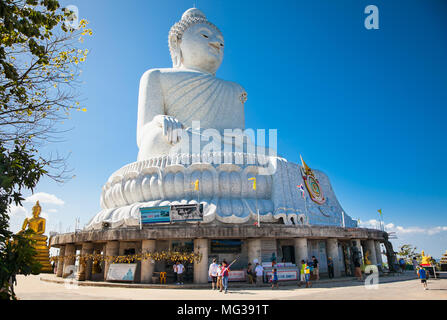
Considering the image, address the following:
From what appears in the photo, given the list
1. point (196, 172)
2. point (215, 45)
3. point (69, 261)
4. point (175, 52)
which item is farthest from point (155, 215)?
point (215, 45)

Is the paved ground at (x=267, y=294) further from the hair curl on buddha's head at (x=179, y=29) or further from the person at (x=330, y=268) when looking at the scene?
the hair curl on buddha's head at (x=179, y=29)

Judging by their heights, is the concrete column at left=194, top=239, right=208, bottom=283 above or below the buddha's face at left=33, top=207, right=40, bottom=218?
below

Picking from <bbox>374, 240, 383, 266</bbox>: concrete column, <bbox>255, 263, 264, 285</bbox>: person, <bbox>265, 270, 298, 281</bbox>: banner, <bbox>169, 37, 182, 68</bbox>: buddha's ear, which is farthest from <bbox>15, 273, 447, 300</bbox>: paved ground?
<bbox>169, 37, 182, 68</bbox>: buddha's ear

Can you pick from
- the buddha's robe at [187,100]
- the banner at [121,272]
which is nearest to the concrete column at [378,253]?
the buddha's robe at [187,100]

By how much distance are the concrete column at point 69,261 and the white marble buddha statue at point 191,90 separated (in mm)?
6046

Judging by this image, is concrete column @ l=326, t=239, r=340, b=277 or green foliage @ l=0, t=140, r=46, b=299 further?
concrete column @ l=326, t=239, r=340, b=277

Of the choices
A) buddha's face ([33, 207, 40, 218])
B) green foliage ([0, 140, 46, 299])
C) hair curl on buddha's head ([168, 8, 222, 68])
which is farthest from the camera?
buddha's face ([33, 207, 40, 218])

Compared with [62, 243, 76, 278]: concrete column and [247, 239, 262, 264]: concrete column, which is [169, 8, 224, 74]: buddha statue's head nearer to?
[62, 243, 76, 278]: concrete column

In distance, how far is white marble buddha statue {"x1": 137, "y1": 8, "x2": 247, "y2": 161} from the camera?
20.6 metres

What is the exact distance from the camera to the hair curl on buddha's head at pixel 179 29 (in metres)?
23.3

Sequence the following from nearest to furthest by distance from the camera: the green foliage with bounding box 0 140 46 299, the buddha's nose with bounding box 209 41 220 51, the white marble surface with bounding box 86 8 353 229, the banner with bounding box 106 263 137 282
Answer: the green foliage with bounding box 0 140 46 299
the banner with bounding box 106 263 137 282
the white marble surface with bounding box 86 8 353 229
the buddha's nose with bounding box 209 41 220 51

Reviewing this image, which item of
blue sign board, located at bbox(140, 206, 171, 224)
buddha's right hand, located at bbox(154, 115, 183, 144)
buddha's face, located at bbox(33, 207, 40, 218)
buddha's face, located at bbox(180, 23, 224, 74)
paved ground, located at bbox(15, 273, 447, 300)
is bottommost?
paved ground, located at bbox(15, 273, 447, 300)
